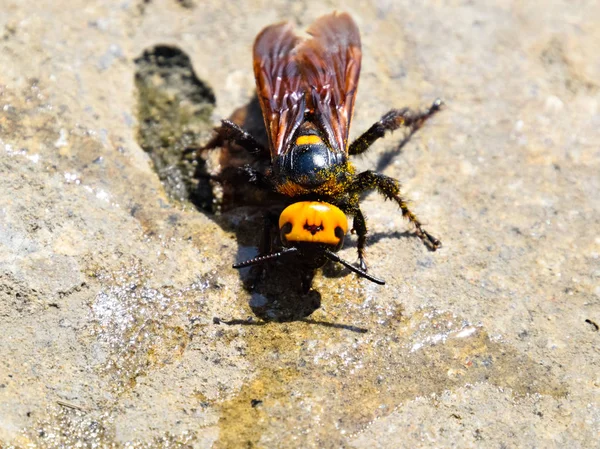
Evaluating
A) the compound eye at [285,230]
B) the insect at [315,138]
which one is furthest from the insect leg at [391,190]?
the compound eye at [285,230]

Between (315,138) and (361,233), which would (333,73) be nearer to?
(315,138)

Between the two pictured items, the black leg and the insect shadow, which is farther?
the black leg

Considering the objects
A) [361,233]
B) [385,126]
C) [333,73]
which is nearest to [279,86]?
[333,73]

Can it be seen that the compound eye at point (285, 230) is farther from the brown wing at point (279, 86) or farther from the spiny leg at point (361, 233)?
the brown wing at point (279, 86)

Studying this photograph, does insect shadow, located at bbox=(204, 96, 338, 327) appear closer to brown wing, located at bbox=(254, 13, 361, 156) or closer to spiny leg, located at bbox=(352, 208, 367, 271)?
spiny leg, located at bbox=(352, 208, 367, 271)

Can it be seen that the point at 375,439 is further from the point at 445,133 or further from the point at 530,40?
the point at 530,40

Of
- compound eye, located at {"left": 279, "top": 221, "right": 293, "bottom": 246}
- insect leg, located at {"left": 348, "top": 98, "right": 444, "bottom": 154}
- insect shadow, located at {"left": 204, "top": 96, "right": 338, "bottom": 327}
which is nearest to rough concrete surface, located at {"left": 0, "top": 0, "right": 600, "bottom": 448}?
insect shadow, located at {"left": 204, "top": 96, "right": 338, "bottom": 327}
